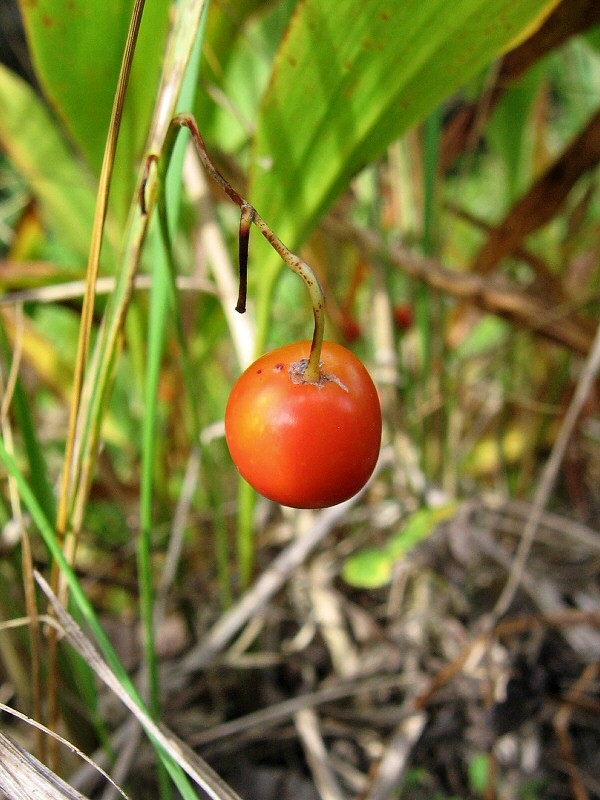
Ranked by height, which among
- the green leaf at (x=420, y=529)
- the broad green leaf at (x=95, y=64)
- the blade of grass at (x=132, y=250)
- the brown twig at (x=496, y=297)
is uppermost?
the broad green leaf at (x=95, y=64)

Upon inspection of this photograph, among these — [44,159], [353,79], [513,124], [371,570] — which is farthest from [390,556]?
[513,124]

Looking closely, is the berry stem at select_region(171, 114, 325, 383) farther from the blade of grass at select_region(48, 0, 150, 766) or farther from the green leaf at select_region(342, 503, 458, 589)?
the green leaf at select_region(342, 503, 458, 589)

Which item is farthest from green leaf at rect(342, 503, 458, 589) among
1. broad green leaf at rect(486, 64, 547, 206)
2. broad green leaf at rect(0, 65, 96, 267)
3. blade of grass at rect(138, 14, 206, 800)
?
broad green leaf at rect(486, 64, 547, 206)

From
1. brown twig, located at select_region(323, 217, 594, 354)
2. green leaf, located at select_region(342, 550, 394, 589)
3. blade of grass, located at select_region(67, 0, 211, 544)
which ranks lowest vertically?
green leaf, located at select_region(342, 550, 394, 589)

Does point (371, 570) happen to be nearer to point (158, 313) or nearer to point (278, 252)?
point (158, 313)

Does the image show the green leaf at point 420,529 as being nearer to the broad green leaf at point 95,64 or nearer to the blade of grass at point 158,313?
the blade of grass at point 158,313

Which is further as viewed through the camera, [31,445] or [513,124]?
[513,124]

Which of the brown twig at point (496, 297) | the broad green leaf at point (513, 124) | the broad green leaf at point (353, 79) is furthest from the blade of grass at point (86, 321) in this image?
the broad green leaf at point (513, 124)
